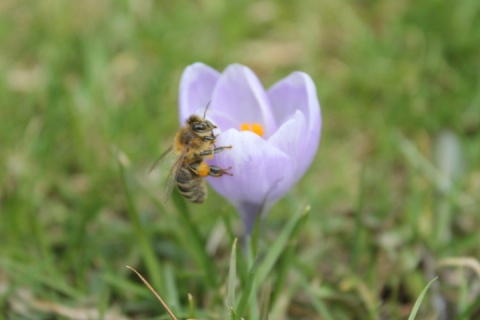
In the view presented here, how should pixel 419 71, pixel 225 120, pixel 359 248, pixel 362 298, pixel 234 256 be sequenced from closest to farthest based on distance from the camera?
pixel 234 256, pixel 225 120, pixel 362 298, pixel 359 248, pixel 419 71

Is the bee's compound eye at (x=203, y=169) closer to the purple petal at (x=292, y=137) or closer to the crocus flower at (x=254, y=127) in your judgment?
the crocus flower at (x=254, y=127)

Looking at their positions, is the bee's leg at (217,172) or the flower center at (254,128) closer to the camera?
the bee's leg at (217,172)

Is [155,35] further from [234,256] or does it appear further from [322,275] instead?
[234,256]

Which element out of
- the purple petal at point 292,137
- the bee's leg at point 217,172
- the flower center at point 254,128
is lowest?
the bee's leg at point 217,172

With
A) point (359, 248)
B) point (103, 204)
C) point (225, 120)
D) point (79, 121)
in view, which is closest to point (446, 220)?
point (359, 248)

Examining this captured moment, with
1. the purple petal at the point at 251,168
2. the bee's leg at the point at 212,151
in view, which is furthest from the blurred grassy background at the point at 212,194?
the bee's leg at the point at 212,151

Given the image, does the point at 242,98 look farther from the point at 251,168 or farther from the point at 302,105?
the point at 251,168

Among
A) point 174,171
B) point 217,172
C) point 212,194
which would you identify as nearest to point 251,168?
point 217,172
